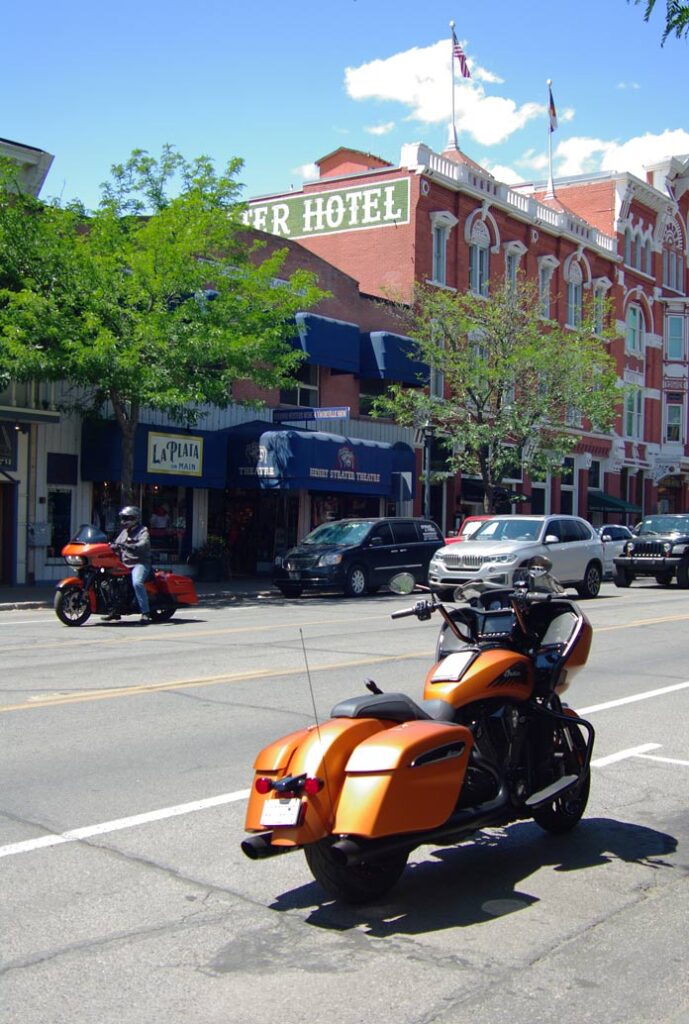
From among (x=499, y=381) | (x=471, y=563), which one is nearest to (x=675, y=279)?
(x=499, y=381)

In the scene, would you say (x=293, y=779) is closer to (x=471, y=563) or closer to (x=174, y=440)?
(x=471, y=563)

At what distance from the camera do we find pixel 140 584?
54.2 feet

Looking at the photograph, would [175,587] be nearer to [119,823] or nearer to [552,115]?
[119,823]

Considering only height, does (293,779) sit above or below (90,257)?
below

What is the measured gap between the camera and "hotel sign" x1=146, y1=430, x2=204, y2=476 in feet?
86.3

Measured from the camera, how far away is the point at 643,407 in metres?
54.0

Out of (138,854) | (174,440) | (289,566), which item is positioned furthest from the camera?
(174,440)

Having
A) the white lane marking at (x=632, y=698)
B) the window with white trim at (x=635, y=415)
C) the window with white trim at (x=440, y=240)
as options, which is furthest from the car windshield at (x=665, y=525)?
the window with white trim at (x=635, y=415)

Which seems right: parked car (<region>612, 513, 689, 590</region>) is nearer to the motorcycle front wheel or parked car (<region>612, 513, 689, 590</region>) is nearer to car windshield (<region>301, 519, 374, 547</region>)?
car windshield (<region>301, 519, 374, 547</region>)

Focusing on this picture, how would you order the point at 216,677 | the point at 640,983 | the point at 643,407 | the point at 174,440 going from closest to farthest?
the point at 640,983 < the point at 216,677 < the point at 174,440 < the point at 643,407

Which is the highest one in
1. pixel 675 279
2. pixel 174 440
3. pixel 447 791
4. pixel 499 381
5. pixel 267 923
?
pixel 675 279

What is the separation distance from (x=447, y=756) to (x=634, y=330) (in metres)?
51.7

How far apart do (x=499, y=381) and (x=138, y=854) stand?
28.8m

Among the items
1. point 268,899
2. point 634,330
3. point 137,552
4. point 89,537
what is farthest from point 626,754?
point 634,330
